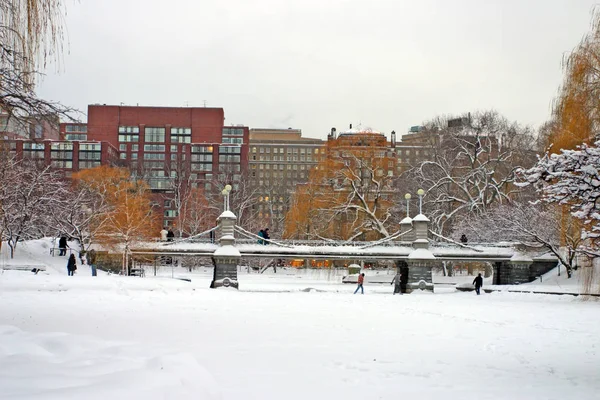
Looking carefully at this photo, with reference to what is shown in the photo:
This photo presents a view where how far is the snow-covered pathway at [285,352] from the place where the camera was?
10055 millimetres

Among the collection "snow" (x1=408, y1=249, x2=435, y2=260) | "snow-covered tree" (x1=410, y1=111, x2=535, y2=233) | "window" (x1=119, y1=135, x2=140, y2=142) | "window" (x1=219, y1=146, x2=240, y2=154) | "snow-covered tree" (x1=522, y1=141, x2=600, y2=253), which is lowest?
"snow" (x1=408, y1=249, x2=435, y2=260)

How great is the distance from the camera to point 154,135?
132 meters

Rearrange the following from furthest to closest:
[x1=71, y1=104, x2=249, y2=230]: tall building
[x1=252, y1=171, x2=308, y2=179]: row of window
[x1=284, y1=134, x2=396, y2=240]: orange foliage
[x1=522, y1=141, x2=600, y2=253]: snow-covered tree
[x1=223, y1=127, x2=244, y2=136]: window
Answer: [x1=252, y1=171, x2=308, y2=179]: row of window < [x1=223, y1=127, x2=244, y2=136]: window < [x1=71, y1=104, x2=249, y2=230]: tall building < [x1=284, y1=134, x2=396, y2=240]: orange foliage < [x1=522, y1=141, x2=600, y2=253]: snow-covered tree

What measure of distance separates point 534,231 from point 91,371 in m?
31.6

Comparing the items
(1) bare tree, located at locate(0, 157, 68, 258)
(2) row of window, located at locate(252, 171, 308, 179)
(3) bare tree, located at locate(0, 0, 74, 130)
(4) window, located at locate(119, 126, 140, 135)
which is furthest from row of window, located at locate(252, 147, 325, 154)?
(3) bare tree, located at locate(0, 0, 74, 130)

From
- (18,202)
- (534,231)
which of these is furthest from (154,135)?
(534,231)

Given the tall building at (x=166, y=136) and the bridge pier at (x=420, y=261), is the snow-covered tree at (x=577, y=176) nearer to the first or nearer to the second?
the bridge pier at (x=420, y=261)

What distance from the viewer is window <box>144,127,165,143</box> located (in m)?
132

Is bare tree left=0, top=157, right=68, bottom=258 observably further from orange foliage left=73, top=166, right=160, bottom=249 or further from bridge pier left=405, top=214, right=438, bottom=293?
bridge pier left=405, top=214, right=438, bottom=293

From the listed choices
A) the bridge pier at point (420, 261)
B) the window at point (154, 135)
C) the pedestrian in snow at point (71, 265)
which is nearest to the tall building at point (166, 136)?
the window at point (154, 135)

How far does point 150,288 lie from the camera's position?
110ft

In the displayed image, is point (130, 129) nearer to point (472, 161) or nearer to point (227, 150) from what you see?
point (227, 150)

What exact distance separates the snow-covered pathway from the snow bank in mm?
19

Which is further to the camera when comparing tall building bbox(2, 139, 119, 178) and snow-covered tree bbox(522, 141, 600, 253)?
tall building bbox(2, 139, 119, 178)
